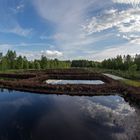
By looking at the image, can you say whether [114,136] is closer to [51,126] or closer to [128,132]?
[128,132]

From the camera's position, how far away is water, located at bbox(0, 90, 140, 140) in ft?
33.3

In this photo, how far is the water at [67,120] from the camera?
10.2 m

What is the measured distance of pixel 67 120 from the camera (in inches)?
500

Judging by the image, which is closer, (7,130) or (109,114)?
(7,130)

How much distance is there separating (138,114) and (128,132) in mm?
3802

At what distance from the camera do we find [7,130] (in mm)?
10578

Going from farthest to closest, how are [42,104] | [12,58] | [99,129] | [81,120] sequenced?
[12,58], [42,104], [81,120], [99,129]

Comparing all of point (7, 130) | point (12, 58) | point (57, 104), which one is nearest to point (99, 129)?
point (7, 130)

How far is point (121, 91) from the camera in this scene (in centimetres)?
2342

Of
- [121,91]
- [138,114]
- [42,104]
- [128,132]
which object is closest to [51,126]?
[128,132]

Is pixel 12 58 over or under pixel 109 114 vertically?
over

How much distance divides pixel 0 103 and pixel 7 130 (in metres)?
6.90

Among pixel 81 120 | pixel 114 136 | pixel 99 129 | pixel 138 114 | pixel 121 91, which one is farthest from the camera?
pixel 121 91

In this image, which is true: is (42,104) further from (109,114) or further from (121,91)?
(121,91)
